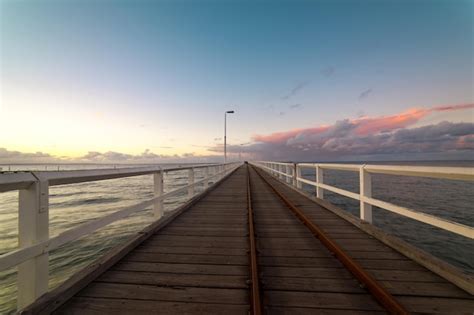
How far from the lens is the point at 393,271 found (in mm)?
2980

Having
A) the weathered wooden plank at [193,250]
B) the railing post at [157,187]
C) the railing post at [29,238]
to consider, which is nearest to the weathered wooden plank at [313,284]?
the weathered wooden plank at [193,250]

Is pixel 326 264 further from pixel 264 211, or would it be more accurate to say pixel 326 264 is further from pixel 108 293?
pixel 264 211

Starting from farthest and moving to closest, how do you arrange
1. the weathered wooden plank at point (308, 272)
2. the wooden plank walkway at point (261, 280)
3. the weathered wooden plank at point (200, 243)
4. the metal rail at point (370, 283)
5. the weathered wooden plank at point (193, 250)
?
the weathered wooden plank at point (200, 243), the weathered wooden plank at point (193, 250), the weathered wooden plank at point (308, 272), the wooden plank walkway at point (261, 280), the metal rail at point (370, 283)

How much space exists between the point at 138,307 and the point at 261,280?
1.29 meters

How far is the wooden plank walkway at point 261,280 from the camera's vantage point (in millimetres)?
2289

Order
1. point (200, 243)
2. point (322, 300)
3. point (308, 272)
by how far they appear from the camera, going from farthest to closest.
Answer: point (200, 243), point (308, 272), point (322, 300)

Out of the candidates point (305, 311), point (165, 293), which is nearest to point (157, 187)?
point (165, 293)

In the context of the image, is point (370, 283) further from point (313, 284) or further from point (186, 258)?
point (186, 258)

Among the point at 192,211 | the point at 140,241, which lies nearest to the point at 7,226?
the point at 192,211

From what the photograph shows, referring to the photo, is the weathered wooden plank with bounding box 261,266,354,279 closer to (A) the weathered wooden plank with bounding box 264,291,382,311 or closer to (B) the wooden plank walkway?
(B) the wooden plank walkway

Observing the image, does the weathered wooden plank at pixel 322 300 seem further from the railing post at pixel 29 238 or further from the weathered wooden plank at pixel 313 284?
the railing post at pixel 29 238

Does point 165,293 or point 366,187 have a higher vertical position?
point 366,187

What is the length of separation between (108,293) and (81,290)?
296mm

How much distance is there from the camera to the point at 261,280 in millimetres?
2764
